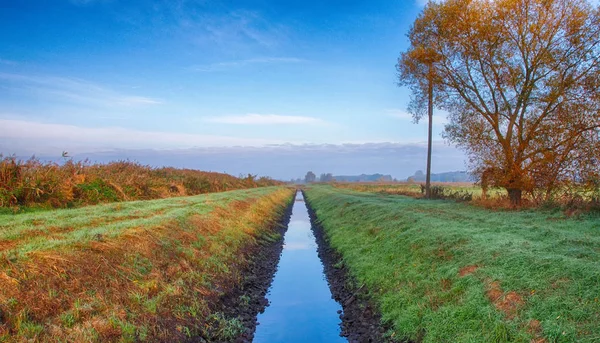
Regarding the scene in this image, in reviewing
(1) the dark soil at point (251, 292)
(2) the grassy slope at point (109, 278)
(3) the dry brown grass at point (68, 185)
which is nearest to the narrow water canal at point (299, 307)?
(1) the dark soil at point (251, 292)

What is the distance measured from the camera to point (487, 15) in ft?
65.9

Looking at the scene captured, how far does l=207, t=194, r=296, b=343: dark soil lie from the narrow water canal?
22 cm

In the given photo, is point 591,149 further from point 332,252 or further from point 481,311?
point 481,311

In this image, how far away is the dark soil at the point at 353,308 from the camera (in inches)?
341

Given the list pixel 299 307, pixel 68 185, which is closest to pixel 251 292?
pixel 299 307

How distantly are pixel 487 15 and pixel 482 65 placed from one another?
100 inches

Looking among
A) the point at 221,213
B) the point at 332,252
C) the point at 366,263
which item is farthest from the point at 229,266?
the point at 221,213

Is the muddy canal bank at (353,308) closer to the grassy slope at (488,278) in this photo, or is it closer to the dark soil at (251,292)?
the grassy slope at (488,278)

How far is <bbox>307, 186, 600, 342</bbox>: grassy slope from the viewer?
19.5 ft

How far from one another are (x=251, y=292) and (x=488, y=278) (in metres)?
7.01

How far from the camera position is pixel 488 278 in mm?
7598

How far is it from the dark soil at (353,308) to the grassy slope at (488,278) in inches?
13.0

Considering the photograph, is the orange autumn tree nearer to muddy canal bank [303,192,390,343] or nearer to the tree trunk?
the tree trunk

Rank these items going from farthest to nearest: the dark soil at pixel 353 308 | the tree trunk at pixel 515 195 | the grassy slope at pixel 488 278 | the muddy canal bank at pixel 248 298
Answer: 1. the tree trunk at pixel 515 195
2. the muddy canal bank at pixel 248 298
3. the dark soil at pixel 353 308
4. the grassy slope at pixel 488 278
